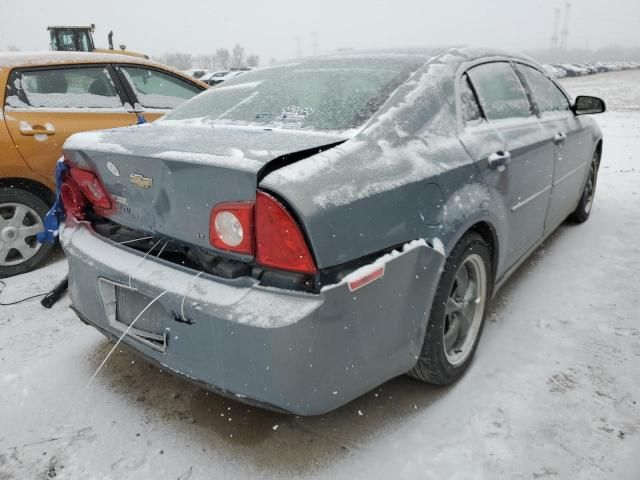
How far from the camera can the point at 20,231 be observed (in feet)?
12.0

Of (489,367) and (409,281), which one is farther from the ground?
(409,281)

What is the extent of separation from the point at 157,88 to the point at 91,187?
2.70 meters

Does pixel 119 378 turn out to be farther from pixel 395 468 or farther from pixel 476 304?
pixel 476 304

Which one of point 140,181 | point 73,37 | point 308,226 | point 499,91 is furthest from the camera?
point 73,37

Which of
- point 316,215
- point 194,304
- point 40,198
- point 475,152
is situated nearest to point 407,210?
point 316,215

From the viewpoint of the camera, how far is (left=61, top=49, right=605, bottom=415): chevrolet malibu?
156 centimetres

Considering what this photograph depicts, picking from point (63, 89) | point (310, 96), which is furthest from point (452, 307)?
point (63, 89)

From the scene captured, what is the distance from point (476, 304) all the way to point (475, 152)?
0.74 metres

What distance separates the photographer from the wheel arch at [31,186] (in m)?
3.60

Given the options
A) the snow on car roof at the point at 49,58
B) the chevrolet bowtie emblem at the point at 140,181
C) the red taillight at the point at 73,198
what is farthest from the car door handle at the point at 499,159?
the snow on car roof at the point at 49,58

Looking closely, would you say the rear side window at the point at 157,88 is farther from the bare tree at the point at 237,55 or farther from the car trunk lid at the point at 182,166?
the bare tree at the point at 237,55

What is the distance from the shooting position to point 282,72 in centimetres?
267

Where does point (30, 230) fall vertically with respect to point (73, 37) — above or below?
below

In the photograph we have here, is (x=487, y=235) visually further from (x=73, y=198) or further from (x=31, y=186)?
(x=31, y=186)
